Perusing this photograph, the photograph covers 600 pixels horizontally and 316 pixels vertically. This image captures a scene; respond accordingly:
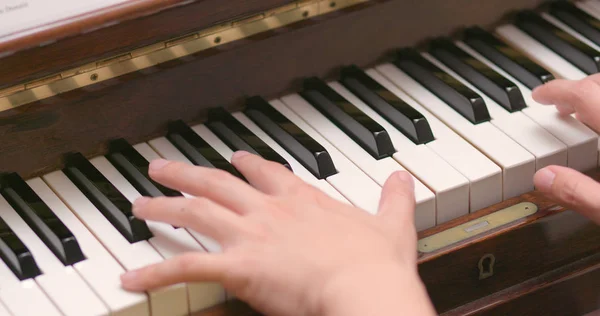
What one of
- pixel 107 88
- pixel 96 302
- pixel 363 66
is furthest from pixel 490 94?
pixel 96 302

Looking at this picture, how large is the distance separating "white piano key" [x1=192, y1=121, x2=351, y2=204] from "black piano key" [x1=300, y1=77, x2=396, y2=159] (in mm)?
117

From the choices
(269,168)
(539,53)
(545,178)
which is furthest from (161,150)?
(539,53)

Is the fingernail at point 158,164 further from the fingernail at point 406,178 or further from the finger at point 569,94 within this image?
the finger at point 569,94

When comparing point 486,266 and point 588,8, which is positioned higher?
point 588,8

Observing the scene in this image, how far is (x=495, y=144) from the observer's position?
1.57 metres

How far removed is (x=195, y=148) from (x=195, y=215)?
29 cm

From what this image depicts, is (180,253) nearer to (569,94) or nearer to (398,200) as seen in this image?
(398,200)

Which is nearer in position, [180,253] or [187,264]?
[187,264]

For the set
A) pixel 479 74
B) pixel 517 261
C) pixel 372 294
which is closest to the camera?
pixel 372 294

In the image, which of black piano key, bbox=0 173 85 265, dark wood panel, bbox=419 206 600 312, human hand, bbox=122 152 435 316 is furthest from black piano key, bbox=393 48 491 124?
black piano key, bbox=0 173 85 265

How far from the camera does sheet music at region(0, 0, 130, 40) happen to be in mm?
1383

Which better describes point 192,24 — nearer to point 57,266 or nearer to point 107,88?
point 107,88

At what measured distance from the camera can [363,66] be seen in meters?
1.82

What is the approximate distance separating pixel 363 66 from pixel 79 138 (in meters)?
0.55
